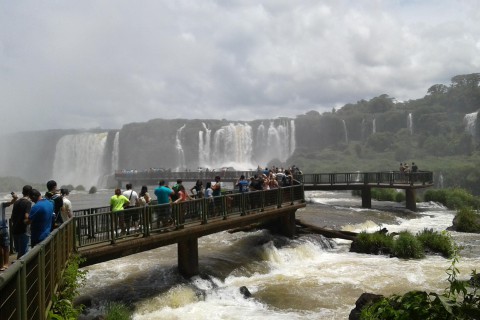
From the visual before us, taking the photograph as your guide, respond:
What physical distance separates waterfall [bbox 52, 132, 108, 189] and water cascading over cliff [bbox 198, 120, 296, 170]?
1882cm

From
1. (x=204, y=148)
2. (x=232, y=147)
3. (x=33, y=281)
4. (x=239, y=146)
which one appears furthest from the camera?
(x=204, y=148)

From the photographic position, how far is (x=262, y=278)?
47.3 feet

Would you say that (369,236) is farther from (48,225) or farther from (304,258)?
(48,225)

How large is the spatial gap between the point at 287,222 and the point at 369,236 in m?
3.63

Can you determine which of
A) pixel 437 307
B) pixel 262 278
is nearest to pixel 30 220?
pixel 437 307

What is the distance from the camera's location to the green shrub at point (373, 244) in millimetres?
17656

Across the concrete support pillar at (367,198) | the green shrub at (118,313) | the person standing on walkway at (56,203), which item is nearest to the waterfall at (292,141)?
the concrete support pillar at (367,198)

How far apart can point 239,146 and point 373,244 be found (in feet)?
203

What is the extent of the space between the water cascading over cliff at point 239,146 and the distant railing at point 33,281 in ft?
230

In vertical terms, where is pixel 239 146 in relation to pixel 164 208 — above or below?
above

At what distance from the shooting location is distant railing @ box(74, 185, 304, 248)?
Result: 1012 cm

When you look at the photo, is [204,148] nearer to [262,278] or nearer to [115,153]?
[115,153]

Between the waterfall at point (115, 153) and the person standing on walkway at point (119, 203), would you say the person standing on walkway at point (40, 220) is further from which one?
the waterfall at point (115, 153)

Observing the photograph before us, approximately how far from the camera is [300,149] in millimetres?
87750
